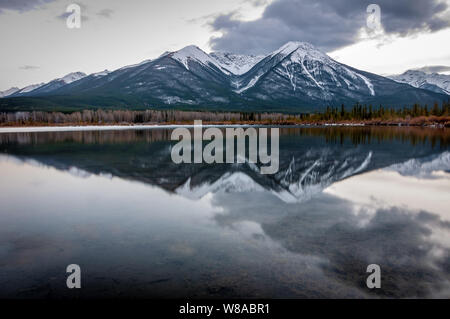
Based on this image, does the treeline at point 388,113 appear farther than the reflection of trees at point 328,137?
Yes

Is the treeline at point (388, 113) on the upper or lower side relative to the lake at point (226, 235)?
upper

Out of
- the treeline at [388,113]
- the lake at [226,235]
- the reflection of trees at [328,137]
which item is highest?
the treeline at [388,113]

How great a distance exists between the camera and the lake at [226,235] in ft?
22.9

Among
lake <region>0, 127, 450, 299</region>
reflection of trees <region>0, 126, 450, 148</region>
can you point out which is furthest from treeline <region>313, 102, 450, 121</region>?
lake <region>0, 127, 450, 299</region>

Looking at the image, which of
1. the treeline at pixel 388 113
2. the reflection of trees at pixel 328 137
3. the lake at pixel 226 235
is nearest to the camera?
the lake at pixel 226 235

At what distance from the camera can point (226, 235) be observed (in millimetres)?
10086

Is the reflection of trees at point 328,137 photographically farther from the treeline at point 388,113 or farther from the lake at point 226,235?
the treeline at point 388,113

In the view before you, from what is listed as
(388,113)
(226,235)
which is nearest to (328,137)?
(226,235)

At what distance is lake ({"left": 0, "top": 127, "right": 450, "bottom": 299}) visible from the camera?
274 inches

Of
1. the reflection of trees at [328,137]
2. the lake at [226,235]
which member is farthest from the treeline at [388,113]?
the lake at [226,235]

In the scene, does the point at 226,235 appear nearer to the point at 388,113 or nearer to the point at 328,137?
the point at 328,137
